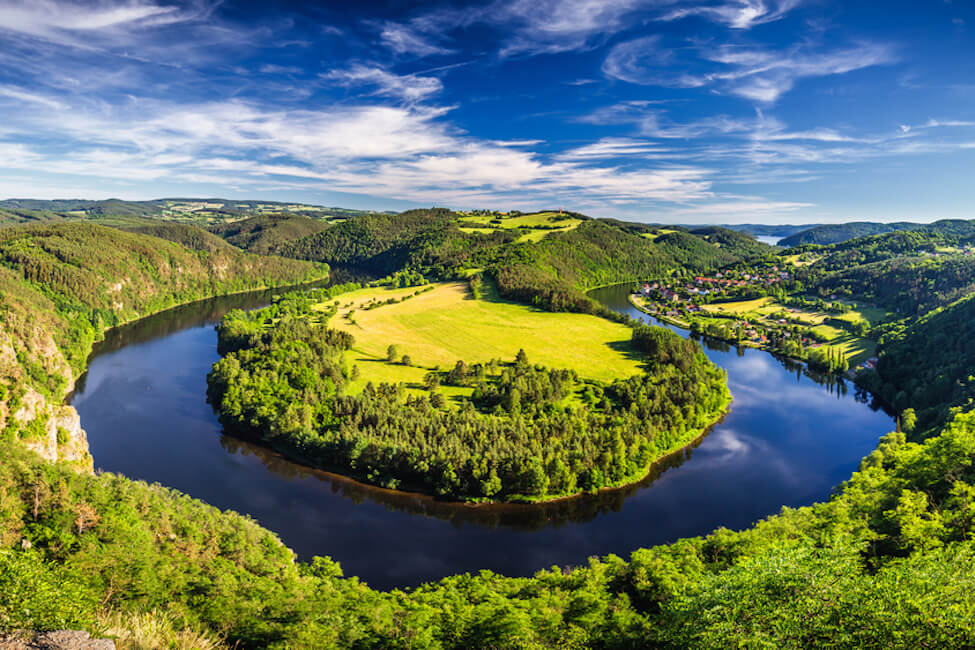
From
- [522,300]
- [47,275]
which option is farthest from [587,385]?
[47,275]

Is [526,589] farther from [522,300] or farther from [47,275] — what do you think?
[47,275]

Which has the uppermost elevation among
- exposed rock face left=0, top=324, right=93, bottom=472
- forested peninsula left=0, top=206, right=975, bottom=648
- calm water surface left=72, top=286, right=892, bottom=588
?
forested peninsula left=0, top=206, right=975, bottom=648

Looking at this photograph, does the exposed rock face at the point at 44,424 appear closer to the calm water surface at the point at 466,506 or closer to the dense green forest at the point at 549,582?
the calm water surface at the point at 466,506

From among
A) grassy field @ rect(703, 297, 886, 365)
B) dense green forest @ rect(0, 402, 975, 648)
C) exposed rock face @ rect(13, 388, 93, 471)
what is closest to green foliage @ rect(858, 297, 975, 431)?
grassy field @ rect(703, 297, 886, 365)

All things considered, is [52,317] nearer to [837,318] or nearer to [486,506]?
[486,506]

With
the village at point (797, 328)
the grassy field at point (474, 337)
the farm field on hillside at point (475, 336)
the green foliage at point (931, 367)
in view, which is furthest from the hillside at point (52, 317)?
the village at point (797, 328)

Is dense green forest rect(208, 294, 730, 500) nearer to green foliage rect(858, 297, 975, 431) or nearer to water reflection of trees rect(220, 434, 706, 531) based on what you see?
water reflection of trees rect(220, 434, 706, 531)
